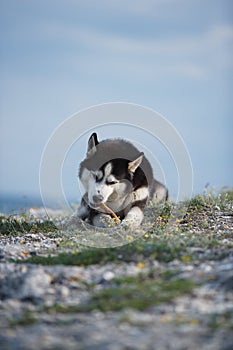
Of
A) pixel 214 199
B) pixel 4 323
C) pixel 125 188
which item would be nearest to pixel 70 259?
pixel 4 323

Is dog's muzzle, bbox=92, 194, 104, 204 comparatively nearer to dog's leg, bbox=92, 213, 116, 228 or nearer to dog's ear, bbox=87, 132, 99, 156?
dog's leg, bbox=92, 213, 116, 228

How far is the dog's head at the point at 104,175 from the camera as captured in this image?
10211 millimetres

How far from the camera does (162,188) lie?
1343cm

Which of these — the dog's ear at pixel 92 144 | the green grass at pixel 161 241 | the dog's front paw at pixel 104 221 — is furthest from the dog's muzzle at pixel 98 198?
the dog's ear at pixel 92 144

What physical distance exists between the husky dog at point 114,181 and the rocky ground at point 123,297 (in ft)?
7.64

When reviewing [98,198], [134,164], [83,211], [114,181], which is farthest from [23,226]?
[134,164]

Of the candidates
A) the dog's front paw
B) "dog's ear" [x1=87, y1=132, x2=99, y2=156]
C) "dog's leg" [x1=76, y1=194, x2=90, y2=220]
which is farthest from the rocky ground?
"dog's leg" [x1=76, y1=194, x2=90, y2=220]

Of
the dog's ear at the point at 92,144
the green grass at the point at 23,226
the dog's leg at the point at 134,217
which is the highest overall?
the dog's ear at the point at 92,144

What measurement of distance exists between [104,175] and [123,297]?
504cm

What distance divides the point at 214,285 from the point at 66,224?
6406 mm

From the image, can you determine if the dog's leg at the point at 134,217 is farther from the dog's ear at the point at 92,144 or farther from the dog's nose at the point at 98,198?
the dog's ear at the point at 92,144

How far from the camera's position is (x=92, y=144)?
10.8m

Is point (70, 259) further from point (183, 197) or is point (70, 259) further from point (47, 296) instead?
point (183, 197)

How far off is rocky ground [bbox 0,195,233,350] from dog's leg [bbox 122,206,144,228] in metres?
2.17
